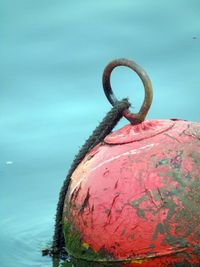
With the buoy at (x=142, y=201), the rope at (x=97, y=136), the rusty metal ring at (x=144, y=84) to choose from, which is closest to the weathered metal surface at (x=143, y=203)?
the buoy at (x=142, y=201)

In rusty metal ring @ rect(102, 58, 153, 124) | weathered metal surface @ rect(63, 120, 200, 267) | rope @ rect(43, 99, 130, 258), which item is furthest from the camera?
rope @ rect(43, 99, 130, 258)

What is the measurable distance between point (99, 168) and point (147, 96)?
1.24ft

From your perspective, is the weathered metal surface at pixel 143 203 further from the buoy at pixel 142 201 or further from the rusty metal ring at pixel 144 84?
the rusty metal ring at pixel 144 84

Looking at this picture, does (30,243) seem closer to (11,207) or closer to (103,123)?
(11,207)

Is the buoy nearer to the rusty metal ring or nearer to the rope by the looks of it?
the rusty metal ring

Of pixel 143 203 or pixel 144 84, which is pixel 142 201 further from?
pixel 144 84

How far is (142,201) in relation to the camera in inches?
112

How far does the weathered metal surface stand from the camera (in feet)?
9.25

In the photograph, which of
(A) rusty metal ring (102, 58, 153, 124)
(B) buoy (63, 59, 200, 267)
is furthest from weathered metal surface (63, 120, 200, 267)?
(A) rusty metal ring (102, 58, 153, 124)

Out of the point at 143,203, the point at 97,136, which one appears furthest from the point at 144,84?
the point at 143,203

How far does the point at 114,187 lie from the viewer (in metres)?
2.89

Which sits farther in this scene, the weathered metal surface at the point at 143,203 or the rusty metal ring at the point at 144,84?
the rusty metal ring at the point at 144,84

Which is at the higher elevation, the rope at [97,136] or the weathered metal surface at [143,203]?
the rope at [97,136]

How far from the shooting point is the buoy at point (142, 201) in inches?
→ 111
